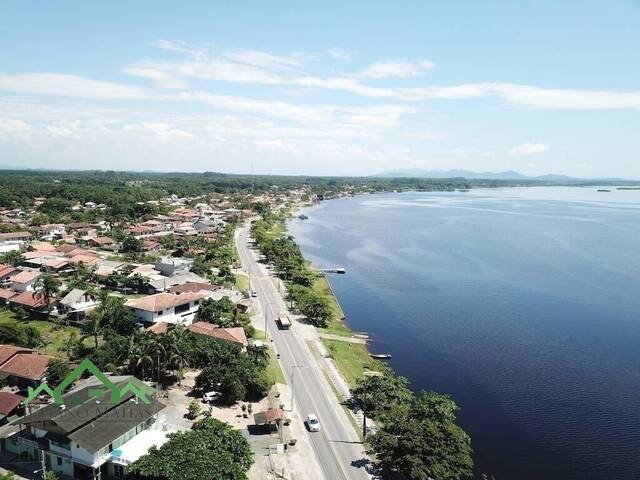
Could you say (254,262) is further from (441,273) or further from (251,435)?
(251,435)

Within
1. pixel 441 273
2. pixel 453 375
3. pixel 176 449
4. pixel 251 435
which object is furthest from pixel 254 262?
pixel 176 449

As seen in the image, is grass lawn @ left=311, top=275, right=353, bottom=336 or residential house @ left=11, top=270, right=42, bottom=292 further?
residential house @ left=11, top=270, right=42, bottom=292

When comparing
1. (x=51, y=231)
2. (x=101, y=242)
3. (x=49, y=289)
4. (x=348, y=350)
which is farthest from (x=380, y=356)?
(x=51, y=231)

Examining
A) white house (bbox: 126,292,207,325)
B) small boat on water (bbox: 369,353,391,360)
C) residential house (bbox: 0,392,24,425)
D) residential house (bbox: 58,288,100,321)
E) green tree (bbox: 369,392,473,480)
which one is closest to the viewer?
green tree (bbox: 369,392,473,480)

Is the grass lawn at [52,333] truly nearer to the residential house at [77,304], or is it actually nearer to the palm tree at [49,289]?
the residential house at [77,304]

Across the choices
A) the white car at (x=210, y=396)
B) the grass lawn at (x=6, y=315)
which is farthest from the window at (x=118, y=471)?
the grass lawn at (x=6, y=315)

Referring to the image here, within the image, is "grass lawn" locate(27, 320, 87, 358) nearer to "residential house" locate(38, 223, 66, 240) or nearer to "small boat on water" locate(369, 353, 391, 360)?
"small boat on water" locate(369, 353, 391, 360)

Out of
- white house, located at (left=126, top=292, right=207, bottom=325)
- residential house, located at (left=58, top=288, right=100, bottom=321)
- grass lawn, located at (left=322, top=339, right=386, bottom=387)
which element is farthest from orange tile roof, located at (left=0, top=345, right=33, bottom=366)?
grass lawn, located at (left=322, top=339, right=386, bottom=387)

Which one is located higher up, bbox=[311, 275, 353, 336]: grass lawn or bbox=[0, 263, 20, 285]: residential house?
bbox=[0, 263, 20, 285]: residential house
